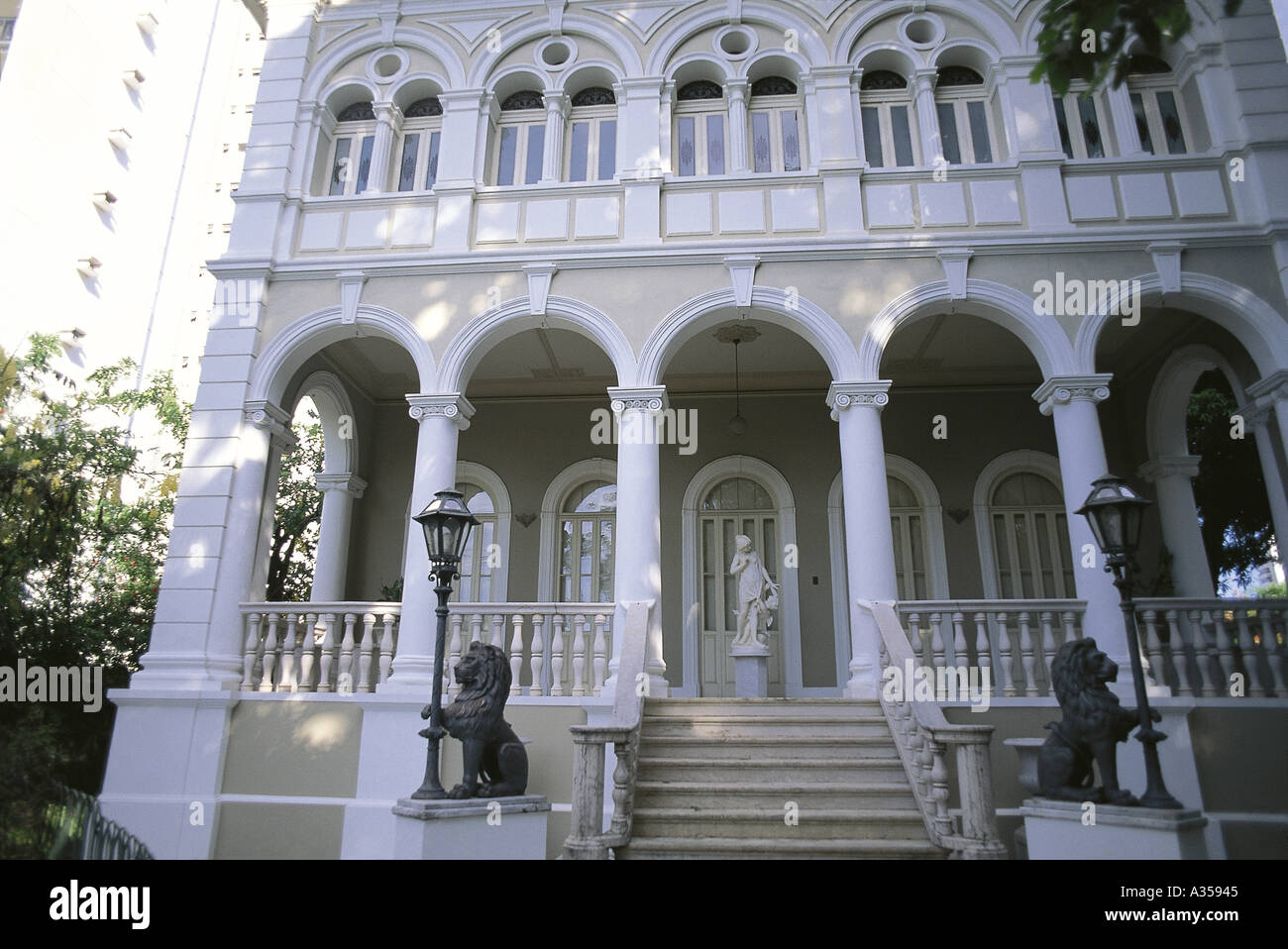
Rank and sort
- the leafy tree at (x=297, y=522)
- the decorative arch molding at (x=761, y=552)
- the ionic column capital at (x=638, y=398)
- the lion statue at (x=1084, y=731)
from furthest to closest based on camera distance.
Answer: the leafy tree at (x=297, y=522), the decorative arch molding at (x=761, y=552), the ionic column capital at (x=638, y=398), the lion statue at (x=1084, y=731)

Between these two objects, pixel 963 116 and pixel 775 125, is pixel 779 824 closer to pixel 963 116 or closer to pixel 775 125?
pixel 775 125

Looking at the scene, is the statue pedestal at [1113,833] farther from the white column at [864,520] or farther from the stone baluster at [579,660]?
the stone baluster at [579,660]

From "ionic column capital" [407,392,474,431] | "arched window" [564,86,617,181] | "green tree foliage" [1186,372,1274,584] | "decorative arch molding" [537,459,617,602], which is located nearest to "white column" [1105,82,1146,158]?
"arched window" [564,86,617,181]

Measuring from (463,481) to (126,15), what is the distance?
20336 mm

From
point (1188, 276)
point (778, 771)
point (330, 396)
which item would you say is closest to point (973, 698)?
point (778, 771)

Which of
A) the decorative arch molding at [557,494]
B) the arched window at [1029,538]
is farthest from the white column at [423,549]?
the arched window at [1029,538]

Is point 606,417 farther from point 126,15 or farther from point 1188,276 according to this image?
point 126,15

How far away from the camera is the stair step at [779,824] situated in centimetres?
635

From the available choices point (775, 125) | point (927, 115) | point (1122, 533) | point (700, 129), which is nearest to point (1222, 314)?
point (927, 115)

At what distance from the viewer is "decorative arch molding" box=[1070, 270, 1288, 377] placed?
29.5ft

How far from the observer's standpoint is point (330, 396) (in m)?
12.2

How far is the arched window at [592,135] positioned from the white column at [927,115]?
3.91 metres

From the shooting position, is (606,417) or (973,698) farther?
(606,417)
